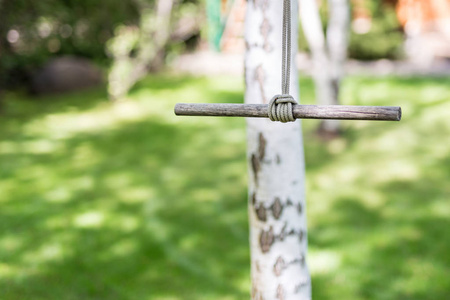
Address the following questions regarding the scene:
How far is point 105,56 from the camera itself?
12398 mm

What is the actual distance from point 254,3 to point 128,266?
3.09 meters

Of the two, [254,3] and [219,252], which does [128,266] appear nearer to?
[219,252]

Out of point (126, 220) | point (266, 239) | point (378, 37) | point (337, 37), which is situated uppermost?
point (378, 37)

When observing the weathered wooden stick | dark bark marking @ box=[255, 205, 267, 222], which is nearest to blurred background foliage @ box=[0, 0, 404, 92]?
dark bark marking @ box=[255, 205, 267, 222]

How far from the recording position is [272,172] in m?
2.71

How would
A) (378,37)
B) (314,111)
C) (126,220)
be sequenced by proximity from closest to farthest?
(314,111)
(126,220)
(378,37)

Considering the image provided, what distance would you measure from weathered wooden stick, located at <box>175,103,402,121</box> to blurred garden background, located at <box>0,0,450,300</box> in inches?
105

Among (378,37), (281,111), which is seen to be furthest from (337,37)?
(378,37)

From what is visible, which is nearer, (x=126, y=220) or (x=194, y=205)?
(x=126, y=220)

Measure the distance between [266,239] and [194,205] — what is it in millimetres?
3523

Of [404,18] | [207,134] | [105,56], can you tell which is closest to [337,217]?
[207,134]

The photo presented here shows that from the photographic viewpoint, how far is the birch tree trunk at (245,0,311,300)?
2.68 metres

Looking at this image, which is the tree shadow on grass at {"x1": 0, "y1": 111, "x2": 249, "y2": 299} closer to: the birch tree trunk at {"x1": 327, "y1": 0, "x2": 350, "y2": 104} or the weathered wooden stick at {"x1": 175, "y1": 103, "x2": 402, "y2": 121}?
the birch tree trunk at {"x1": 327, "y1": 0, "x2": 350, "y2": 104}

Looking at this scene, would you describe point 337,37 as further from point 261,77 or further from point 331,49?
point 261,77
